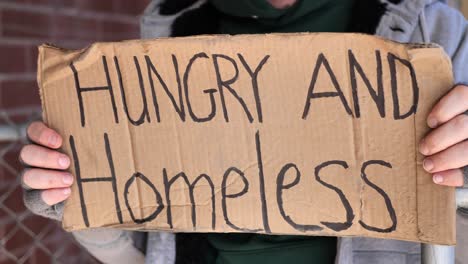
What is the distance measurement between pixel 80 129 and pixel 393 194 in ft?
1.56

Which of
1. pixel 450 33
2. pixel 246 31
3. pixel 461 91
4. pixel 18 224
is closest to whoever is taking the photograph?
pixel 461 91

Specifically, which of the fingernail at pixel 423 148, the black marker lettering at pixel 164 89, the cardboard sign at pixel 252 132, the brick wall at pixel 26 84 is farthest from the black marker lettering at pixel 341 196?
the brick wall at pixel 26 84

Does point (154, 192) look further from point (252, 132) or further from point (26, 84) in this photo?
point (26, 84)

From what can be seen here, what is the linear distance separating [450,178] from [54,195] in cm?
58

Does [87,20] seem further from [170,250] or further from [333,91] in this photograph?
[333,91]

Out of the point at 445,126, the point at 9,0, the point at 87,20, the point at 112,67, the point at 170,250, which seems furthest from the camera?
the point at 87,20

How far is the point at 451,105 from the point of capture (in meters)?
0.73

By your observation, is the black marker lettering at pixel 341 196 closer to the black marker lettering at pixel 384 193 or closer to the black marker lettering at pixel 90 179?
the black marker lettering at pixel 384 193

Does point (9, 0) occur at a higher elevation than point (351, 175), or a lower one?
higher

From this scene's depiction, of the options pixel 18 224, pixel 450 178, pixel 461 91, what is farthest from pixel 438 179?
pixel 18 224

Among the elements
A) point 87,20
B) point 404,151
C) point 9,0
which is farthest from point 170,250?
point 87,20

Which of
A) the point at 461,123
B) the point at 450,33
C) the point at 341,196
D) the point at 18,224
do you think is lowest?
the point at 18,224

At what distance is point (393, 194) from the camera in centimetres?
79

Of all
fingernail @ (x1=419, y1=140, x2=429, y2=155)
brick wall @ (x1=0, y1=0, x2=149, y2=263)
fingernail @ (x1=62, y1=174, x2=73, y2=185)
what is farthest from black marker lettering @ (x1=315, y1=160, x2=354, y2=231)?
brick wall @ (x1=0, y1=0, x2=149, y2=263)
